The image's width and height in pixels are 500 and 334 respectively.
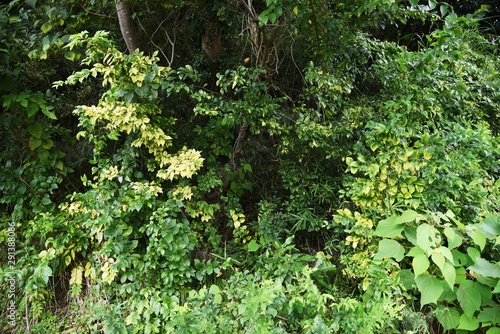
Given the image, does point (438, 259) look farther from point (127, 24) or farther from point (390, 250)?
point (127, 24)

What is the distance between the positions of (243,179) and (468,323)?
1.75 m

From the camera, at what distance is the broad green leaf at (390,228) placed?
1908 mm

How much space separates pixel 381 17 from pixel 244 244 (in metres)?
2.27

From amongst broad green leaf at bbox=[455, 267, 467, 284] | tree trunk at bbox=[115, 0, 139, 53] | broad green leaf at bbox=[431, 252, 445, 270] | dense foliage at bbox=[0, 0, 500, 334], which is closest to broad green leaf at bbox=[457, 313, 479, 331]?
dense foliage at bbox=[0, 0, 500, 334]

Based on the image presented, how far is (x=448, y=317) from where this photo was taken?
6.22 feet

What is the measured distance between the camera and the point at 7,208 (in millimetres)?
2699

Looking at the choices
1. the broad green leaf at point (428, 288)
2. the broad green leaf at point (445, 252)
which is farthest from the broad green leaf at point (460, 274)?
the broad green leaf at point (445, 252)

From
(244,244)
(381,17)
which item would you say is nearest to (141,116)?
(244,244)

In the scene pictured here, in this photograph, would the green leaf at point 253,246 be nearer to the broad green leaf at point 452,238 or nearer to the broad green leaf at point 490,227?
the broad green leaf at point 452,238

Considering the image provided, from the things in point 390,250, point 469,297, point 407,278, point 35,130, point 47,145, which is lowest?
point 407,278

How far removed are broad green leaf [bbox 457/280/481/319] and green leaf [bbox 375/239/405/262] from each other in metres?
0.33

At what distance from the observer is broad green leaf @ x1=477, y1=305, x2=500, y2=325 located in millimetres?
1771

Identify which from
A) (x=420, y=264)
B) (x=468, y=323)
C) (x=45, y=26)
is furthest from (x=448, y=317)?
(x=45, y=26)

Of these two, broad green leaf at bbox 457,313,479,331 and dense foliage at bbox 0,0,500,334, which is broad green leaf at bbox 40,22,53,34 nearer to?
dense foliage at bbox 0,0,500,334
